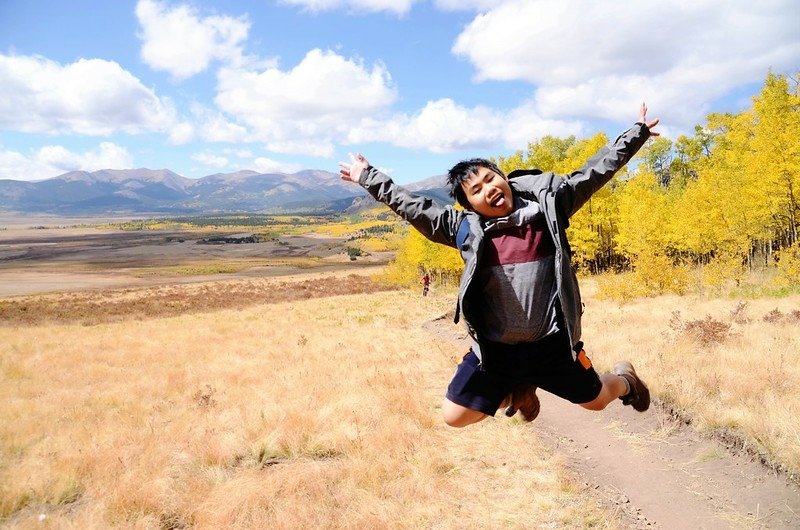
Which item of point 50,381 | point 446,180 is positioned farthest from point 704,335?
Result: point 50,381

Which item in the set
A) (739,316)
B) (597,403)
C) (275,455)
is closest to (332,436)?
(275,455)

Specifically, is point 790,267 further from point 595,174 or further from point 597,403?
point 595,174

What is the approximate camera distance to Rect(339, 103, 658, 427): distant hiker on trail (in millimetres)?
3076

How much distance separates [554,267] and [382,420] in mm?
5248

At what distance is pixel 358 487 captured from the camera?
548 cm

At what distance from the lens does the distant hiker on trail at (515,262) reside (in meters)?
3.08

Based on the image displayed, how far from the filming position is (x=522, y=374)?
3.35m

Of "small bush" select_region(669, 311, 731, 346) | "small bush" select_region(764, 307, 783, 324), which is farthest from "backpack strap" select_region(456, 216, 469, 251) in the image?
"small bush" select_region(764, 307, 783, 324)

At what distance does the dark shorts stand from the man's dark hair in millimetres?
1122

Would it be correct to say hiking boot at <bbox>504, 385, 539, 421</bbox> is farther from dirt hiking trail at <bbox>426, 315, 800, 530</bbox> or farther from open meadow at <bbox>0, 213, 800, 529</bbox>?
dirt hiking trail at <bbox>426, 315, 800, 530</bbox>

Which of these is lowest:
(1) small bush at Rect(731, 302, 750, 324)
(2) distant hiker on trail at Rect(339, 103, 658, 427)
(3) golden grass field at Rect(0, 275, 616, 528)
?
(3) golden grass field at Rect(0, 275, 616, 528)

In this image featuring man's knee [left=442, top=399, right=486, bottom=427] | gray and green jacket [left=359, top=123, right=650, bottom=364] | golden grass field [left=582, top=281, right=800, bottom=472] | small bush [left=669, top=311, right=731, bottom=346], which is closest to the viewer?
gray and green jacket [left=359, top=123, right=650, bottom=364]

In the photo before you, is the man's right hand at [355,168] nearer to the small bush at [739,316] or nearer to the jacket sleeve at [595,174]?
the jacket sleeve at [595,174]

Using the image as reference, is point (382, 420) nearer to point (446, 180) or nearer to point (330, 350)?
point (446, 180)
